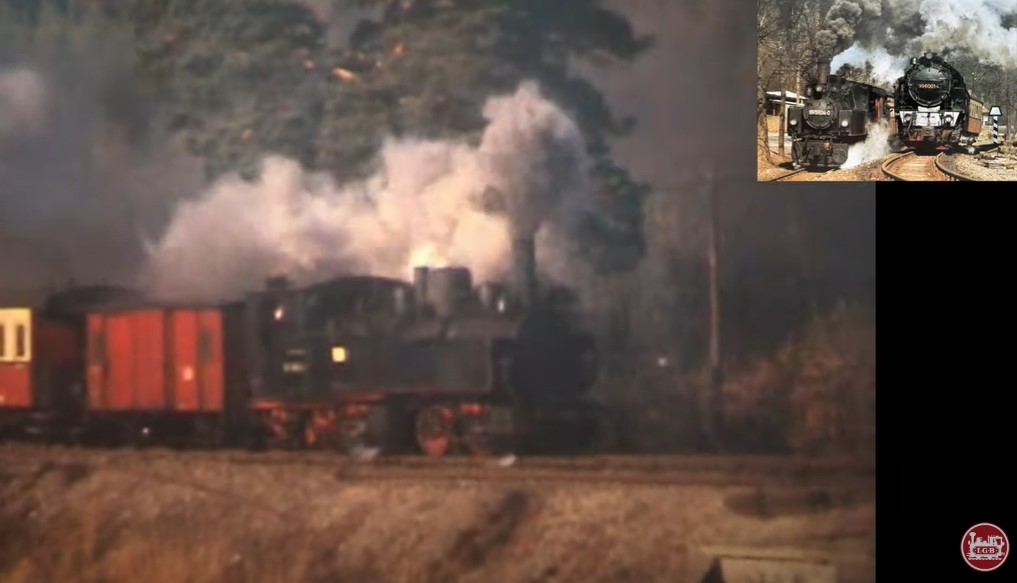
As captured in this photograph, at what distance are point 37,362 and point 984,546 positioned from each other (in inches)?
145

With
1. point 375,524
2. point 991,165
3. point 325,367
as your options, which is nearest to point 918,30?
point 991,165

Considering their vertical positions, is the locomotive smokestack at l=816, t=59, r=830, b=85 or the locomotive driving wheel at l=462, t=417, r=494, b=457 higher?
the locomotive smokestack at l=816, t=59, r=830, b=85

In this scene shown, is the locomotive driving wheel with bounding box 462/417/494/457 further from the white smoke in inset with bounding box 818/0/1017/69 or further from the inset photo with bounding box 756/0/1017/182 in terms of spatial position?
the white smoke in inset with bounding box 818/0/1017/69

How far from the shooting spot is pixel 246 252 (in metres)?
3.23

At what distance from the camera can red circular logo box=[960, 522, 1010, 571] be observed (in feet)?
10.2

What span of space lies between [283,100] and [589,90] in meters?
1.16

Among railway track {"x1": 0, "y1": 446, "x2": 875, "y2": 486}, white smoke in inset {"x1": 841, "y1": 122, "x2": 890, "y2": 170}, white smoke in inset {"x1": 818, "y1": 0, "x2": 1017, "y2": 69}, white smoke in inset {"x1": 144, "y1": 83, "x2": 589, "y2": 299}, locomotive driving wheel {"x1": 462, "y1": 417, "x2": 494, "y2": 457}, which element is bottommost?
railway track {"x1": 0, "y1": 446, "x2": 875, "y2": 486}

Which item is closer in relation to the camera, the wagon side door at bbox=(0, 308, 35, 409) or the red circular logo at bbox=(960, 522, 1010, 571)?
the red circular logo at bbox=(960, 522, 1010, 571)

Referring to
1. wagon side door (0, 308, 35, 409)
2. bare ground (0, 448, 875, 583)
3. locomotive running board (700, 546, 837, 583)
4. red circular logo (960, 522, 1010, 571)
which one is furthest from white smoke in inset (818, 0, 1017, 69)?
wagon side door (0, 308, 35, 409)

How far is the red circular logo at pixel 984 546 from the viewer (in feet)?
10.2

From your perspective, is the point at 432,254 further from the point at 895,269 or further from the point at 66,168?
the point at 895,269

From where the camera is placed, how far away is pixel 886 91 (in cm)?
315

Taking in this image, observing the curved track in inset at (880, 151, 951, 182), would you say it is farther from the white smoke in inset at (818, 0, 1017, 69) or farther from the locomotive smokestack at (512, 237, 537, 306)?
the locomotive smokestack at (512, 237, 537, 306)

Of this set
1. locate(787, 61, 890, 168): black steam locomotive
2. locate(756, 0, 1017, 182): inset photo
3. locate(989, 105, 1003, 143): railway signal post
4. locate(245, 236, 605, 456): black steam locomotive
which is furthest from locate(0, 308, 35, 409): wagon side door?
locate(989, 105, 1003, 143): railway signal post
